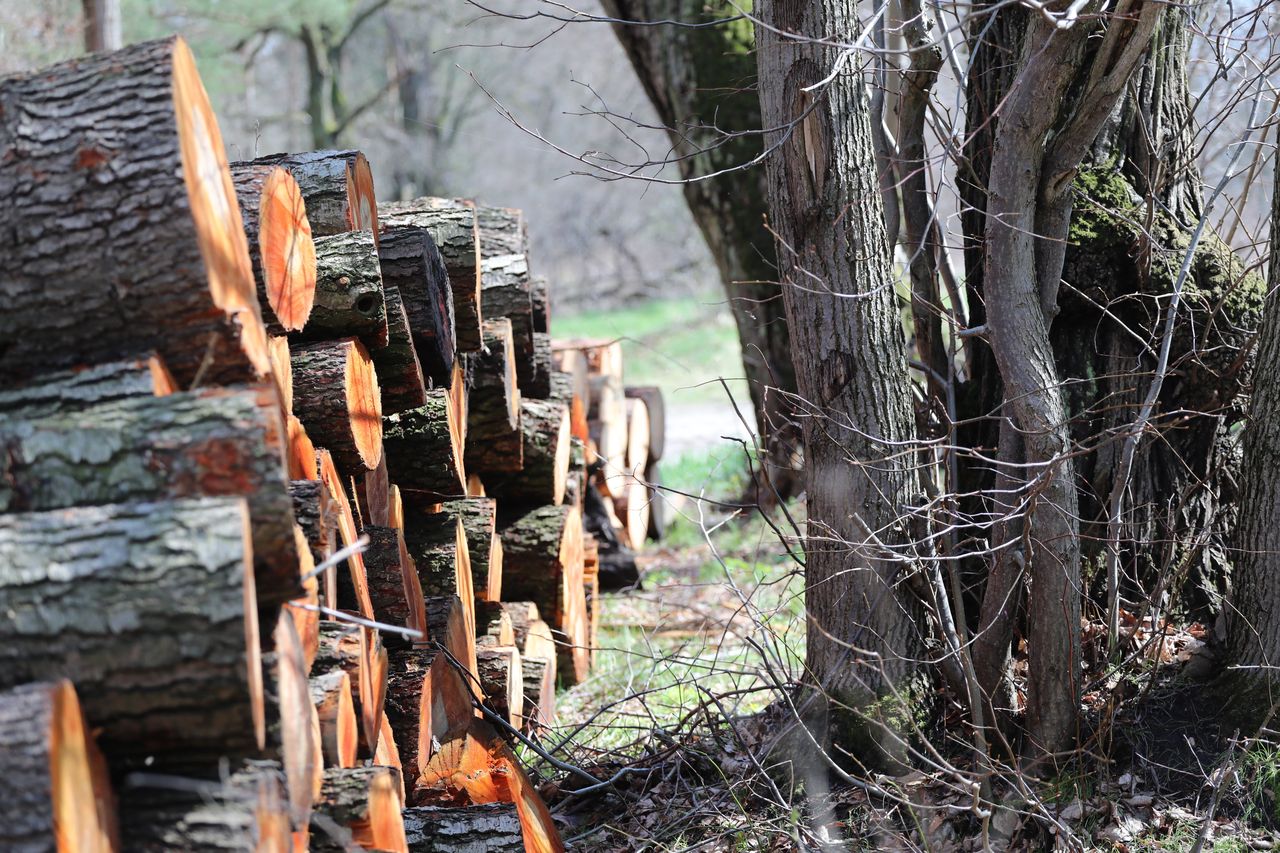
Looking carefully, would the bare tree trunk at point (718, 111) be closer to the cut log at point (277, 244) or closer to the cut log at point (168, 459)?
the cut log at point (277, 244)

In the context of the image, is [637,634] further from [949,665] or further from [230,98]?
[230,98]

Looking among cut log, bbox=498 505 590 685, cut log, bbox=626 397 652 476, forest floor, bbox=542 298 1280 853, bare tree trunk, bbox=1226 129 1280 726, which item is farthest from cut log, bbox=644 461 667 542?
bare tree trunk, bbox=1226 129 1280 726

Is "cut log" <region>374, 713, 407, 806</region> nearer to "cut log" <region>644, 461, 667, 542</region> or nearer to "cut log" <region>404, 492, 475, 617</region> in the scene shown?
"cut log" <region>404, 492, 475, 617</region>

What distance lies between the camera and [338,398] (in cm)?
270

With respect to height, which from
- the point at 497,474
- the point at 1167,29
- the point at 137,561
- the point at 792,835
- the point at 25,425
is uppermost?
A: the point at 1167,29

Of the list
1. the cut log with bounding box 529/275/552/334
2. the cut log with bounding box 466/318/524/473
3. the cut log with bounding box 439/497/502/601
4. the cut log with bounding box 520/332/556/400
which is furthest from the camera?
the cut log with bounding box 529/275/552/334

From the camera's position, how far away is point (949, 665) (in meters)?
2.91

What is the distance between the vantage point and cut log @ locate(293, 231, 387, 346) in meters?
2.81

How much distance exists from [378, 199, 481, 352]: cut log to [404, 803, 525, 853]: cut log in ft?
5.22

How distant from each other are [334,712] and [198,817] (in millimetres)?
514

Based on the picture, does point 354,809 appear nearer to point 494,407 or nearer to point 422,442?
point 422,442

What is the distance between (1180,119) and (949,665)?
187 centimetres

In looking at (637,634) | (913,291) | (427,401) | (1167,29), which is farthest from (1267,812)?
(637,634)

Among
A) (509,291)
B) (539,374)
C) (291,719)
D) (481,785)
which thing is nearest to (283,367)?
(291,719)
